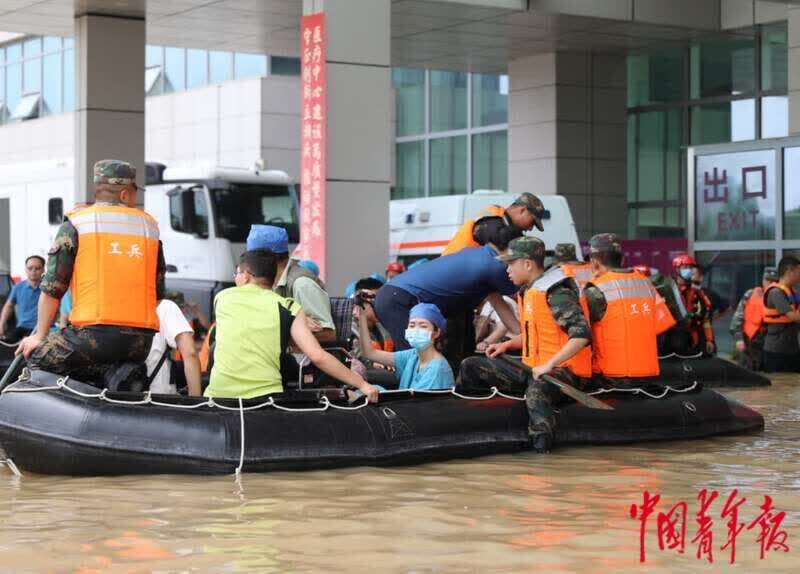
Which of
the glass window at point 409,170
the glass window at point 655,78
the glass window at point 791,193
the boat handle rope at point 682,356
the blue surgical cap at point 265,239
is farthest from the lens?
the glass window at point 409,170

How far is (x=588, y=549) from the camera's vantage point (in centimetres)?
684

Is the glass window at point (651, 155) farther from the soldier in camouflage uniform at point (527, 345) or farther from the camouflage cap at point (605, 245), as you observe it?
the soldier in camouflage uniform at point (527, 345)

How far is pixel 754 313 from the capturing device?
19.7 metres

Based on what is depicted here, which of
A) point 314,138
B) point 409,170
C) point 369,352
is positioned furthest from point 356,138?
point 409,170

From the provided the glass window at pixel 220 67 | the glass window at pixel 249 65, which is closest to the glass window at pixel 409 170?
the glass window at pixel 249 65

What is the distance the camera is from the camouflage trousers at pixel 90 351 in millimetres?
9422

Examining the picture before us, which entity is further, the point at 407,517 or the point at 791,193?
the point at 791,193

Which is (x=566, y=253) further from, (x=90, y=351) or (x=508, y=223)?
(x=90, y=351)

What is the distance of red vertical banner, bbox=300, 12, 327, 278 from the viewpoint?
18.6 m

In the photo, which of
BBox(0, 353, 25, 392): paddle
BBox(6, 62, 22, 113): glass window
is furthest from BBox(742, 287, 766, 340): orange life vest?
BBox(6, 62, 22, 113): glass window

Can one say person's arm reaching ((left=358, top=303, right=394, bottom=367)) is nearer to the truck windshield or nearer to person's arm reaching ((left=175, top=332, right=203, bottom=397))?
person's arm reaching ((left=175, top=332, right=203, bottom=397))

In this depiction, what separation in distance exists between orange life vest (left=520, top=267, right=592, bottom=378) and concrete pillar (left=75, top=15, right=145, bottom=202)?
533 inches

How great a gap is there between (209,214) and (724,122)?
9.94 metres

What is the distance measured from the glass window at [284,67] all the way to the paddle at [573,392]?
26845 mm
